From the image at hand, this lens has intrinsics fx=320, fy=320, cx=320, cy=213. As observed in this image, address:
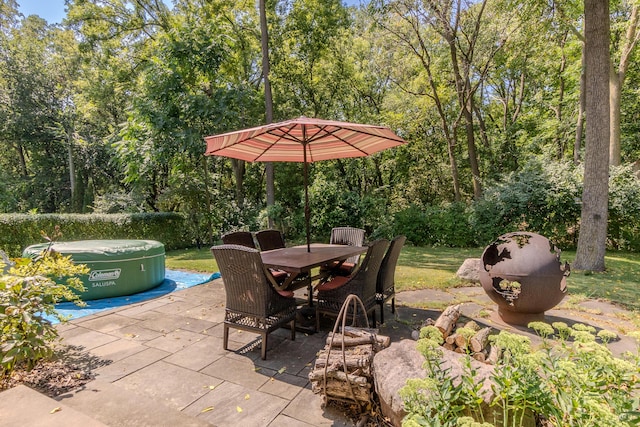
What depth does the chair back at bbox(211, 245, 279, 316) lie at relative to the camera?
113 inches

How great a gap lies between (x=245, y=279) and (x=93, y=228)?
8.84 meters

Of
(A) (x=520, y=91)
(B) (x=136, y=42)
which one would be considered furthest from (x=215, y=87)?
(A) (x=520, y=91)

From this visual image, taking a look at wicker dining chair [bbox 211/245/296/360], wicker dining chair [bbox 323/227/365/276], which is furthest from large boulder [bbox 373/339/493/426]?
wicker dining chair [bbox 323/227/365/276]

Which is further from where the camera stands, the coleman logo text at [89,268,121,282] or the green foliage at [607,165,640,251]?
the green foliage at [607,165,640,251]

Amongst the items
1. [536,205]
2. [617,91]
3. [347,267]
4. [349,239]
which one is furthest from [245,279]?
[617,91]

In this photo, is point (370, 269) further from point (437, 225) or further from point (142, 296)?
point (437, 225)

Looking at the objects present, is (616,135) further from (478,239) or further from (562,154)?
(562,154)

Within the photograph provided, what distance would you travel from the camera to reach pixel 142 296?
5312 mm

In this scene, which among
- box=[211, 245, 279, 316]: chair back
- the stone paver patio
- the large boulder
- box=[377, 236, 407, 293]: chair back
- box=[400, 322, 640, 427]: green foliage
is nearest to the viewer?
box=[400, 322, 640, 427]: green foliage

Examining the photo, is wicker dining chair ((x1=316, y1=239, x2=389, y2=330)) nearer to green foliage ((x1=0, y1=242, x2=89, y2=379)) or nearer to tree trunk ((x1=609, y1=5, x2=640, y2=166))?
green foliage ((x1=0, y1=242, x2=89, y2=379))

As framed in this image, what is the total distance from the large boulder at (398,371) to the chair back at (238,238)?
2.84 metres

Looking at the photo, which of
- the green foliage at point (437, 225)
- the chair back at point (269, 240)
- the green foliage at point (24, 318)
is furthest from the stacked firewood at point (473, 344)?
the green foliage at point (437, 225)

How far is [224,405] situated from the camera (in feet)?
7.51

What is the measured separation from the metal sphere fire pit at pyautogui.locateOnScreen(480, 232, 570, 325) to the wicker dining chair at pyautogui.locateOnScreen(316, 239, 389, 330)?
123cm
